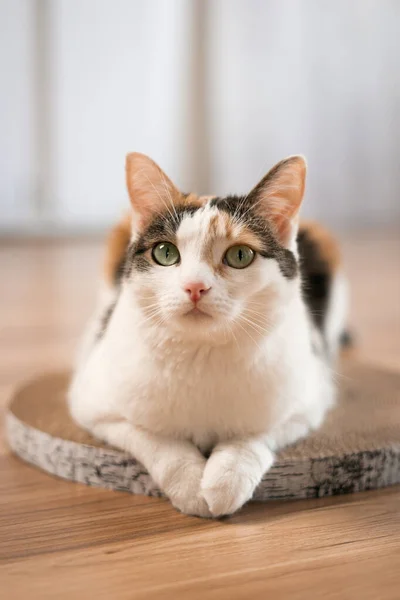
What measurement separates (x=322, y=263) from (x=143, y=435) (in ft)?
2.97

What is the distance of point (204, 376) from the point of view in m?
1.22

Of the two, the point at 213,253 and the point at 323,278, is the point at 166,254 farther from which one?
the point at 323,278

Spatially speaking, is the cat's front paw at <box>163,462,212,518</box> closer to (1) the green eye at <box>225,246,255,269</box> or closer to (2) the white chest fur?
(2) the white chest fur

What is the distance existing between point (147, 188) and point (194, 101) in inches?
182

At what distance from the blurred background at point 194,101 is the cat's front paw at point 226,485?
418 cm

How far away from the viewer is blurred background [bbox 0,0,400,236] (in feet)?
16.7

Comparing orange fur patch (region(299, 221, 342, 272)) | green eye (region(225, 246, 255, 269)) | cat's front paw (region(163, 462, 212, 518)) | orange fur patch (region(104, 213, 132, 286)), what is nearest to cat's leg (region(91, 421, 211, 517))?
cat's front paw (region(163, 462, 212, 518))

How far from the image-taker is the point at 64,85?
514 cm

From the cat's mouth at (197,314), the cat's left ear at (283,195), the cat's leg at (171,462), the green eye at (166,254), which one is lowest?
the cat's leg at (171,462)

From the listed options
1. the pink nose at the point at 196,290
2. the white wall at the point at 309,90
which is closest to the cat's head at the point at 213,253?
the pink nose at the point at 196,290

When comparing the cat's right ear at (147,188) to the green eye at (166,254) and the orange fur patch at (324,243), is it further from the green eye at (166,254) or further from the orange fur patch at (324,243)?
the orange fur patch at (324,243)

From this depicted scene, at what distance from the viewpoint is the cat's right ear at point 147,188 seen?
4.05ft

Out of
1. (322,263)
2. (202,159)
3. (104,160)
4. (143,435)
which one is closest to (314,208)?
(202,159)

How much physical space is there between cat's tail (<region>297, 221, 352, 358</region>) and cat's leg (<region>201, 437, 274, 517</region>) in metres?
0.65
